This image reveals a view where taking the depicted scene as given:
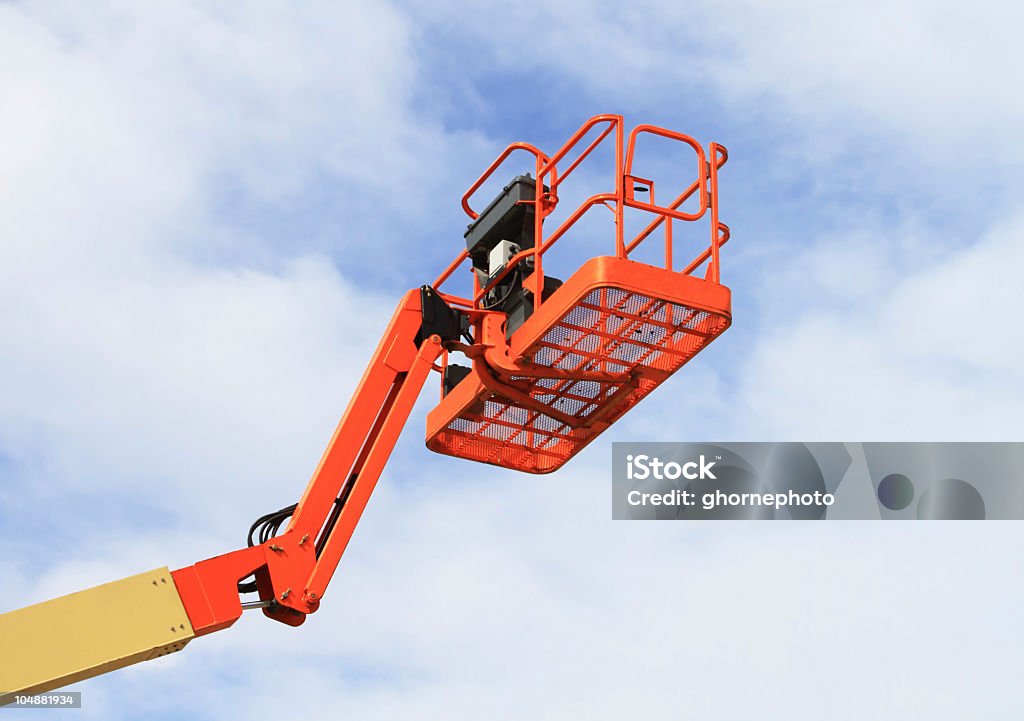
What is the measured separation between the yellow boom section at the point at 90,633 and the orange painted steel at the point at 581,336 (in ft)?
10.2

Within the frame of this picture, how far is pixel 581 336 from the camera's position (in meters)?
12.5

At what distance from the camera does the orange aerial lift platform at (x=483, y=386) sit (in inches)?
463

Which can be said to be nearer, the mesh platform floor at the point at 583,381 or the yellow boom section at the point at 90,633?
the yellow boom section at the point at 90,633

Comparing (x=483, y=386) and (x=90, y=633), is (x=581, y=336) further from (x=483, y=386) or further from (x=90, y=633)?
(x=90, y=633)

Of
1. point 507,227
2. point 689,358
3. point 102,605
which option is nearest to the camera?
point 102,605

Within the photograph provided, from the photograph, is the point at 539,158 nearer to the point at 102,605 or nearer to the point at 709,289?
the point at 709,289

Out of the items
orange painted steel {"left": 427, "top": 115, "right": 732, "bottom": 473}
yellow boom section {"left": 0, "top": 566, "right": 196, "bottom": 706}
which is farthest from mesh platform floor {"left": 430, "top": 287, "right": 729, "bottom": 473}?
yellow boom section {"left": 0, "top": 566, "right": 196, "bottom": 706}

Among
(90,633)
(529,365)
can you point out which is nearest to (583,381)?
(529,365)

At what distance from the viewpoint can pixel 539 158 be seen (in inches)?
532

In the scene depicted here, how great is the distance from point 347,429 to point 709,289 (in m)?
3.08

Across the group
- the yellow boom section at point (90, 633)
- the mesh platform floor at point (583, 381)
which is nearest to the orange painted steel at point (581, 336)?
the mesh platform floor at point (583, 381)

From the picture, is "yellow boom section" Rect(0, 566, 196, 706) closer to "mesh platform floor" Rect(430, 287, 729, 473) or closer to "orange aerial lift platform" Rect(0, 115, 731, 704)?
"orange aerial lift platform" Rect(0, 115, 731, 704)

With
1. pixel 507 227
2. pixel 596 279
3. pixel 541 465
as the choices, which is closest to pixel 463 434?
pixel 541 465

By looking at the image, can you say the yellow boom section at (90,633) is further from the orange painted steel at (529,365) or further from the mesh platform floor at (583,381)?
the mesh platform floor at (583,381)
